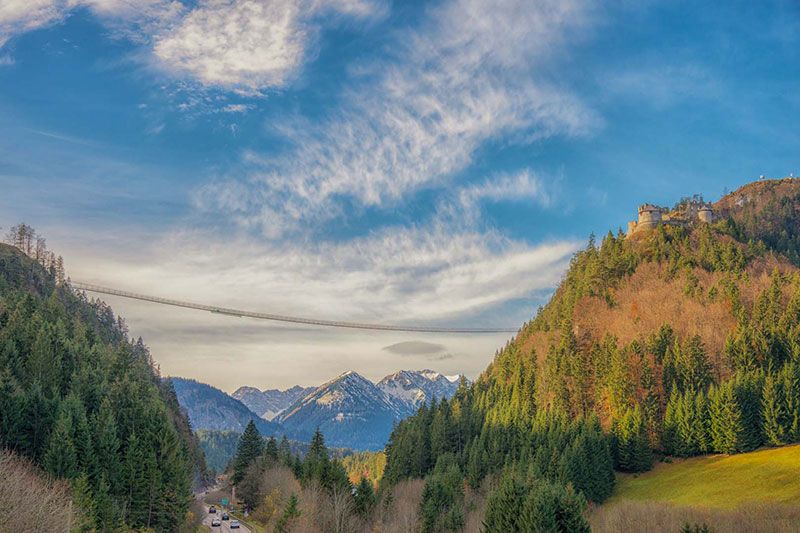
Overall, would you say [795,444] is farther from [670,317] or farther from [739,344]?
[670,317]

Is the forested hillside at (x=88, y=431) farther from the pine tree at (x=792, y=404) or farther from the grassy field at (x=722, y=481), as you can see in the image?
the pine tree at (x=792, y=404)

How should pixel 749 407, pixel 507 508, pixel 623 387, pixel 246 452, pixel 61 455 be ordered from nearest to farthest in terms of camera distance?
pixel 507 508 → pixel 61 455 → pixel 749 407 → pixel 623 387 → pixel 246 452

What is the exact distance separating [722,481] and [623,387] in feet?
126

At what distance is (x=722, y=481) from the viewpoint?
92438mm

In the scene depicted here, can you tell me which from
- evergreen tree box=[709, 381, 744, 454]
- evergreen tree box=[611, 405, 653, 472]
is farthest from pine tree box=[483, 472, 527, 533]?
evergreen tree box=[709, 381, 744, 454]

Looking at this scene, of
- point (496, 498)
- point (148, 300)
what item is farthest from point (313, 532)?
point (148, 300)

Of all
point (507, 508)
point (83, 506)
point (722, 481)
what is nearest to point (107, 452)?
point (83, 506)

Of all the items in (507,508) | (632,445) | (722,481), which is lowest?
(722,481)

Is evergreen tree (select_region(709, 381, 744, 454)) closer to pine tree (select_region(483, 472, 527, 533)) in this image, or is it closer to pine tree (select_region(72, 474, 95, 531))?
pine tree (select_region(483, 472, 527, 533))

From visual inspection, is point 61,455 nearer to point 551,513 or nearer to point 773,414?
point 551,513

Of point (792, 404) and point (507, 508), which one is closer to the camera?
point (507, 508)

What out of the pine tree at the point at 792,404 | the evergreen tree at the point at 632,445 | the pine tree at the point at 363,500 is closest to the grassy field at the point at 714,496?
the evergreen tree at the point at 632,445

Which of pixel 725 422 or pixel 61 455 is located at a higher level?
pixel 725 422

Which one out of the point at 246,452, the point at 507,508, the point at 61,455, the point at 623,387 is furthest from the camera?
the point at 246,452
